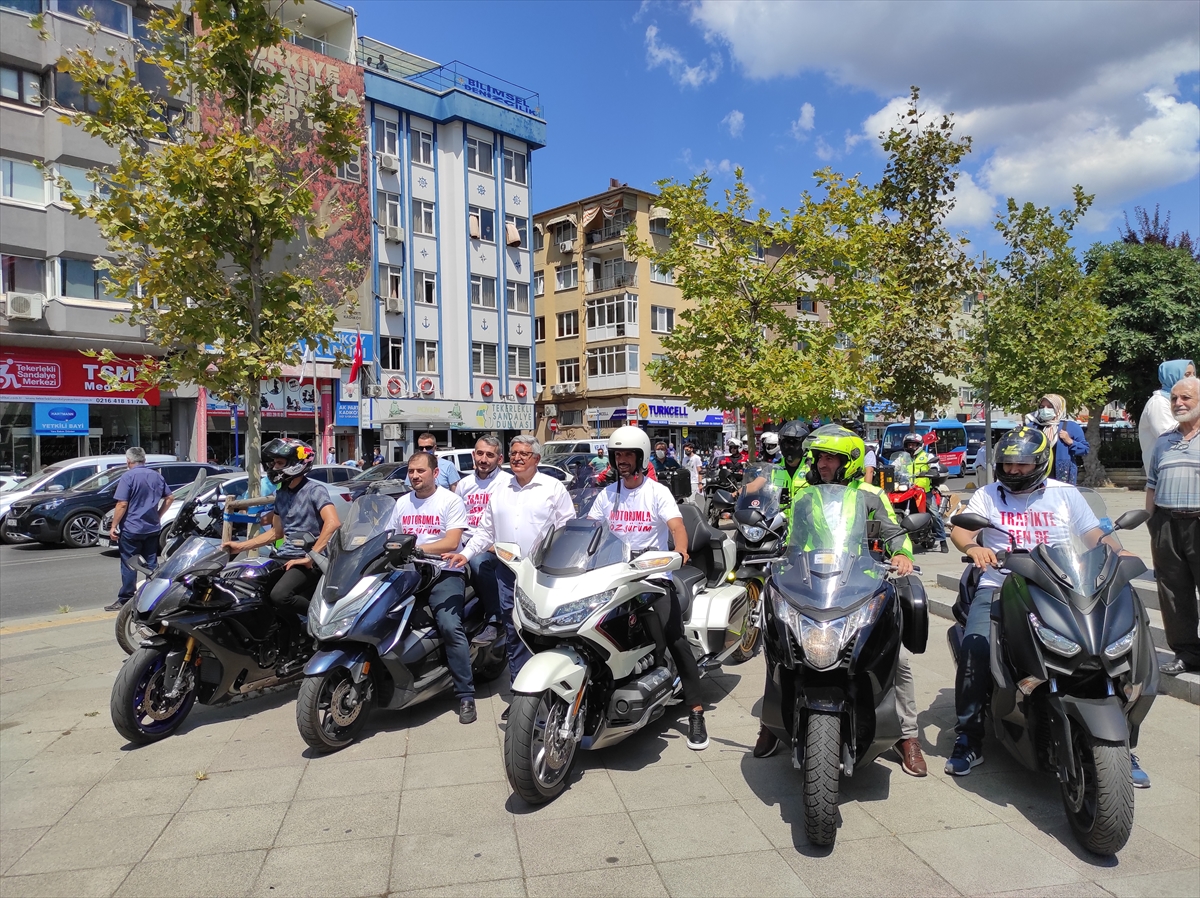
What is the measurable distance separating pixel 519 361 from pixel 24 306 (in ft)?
71.0

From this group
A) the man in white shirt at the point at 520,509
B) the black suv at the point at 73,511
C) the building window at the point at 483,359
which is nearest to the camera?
the man in white shirt at the point at 520,509

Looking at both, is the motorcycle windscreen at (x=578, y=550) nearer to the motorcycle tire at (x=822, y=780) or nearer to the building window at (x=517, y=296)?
the motorcycle tire at (x=822, y=780)

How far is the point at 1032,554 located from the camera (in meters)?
3.80

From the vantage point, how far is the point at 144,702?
5.11m

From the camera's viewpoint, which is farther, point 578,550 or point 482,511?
point 482,511

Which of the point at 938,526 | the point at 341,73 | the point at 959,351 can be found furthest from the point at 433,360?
the point at 938,526

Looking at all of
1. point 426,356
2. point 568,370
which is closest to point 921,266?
point 426,356

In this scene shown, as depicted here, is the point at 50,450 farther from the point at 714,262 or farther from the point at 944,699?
the point at 944,699

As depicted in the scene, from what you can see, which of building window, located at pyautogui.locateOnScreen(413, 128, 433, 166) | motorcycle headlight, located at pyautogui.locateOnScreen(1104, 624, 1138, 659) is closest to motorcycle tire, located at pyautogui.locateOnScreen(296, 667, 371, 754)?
motorcycle headlight, located at pyautogui.locateOnScreen(1104, 624, 1138, 659)

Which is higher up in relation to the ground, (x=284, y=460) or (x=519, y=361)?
(x=519, y=361)

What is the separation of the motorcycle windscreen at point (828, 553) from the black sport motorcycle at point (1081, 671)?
68cm

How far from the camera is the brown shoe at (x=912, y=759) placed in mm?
4379

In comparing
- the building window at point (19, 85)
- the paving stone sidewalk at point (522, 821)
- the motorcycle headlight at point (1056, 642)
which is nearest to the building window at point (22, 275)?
the building window at point (19, 85)

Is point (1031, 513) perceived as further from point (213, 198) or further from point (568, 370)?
point (568, 370)
